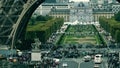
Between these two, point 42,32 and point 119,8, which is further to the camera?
point 119,8

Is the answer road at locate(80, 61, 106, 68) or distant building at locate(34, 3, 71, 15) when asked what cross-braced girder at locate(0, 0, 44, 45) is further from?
distant building at locate(34, 3, 71, 15)

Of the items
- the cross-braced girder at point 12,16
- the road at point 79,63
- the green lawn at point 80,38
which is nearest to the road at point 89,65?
the road at point 79,63

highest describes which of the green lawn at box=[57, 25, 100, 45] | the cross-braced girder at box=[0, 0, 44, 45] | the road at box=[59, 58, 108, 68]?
the cross-braced girder at box=[0, 0, 44, 45]

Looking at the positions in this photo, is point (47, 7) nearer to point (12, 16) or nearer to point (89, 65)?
point (12, 16)

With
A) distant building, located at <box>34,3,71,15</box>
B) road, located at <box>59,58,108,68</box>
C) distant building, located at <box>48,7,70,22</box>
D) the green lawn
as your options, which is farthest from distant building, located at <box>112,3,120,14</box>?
road, located at <box>59,58,108,68</box>

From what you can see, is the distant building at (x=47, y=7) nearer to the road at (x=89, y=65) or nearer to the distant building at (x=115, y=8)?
the distant building at (x=115, y=8)

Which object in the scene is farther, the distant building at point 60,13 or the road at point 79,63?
the distant building at point 60,13

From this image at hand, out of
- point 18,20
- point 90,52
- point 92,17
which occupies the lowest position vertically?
point 92,17

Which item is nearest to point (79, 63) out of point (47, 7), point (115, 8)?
point (115, 8)

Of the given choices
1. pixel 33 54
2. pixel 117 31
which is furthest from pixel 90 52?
pixel 117 31

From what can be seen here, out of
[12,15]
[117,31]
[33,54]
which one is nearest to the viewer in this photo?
[33,54]

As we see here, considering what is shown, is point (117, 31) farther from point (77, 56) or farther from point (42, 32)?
point (77, 56)
